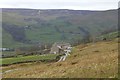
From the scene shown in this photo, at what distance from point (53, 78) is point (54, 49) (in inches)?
5103

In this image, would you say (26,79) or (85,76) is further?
(26,79)

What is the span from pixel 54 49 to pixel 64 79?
429ft

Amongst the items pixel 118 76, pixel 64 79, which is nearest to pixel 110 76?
pixel 118 76

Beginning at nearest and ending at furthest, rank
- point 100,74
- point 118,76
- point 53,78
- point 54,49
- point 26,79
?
1. point 118,76
2. point 100,74
3. point 53,78
4. point 26,79
5. point 54,49

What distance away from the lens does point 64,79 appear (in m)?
24.4

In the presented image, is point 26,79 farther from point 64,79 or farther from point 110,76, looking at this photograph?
Answer: point 110,76

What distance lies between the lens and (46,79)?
85.7 ft

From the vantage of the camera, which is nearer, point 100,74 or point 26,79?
point 100,74

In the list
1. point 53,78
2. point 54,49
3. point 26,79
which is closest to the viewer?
point 53,78

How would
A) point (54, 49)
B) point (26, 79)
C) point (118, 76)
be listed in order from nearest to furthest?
point (118, 76) → point (26, 79) → point (54, 49)

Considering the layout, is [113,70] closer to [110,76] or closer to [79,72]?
[110,76]

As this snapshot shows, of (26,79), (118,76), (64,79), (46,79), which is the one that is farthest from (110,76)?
(26,79)

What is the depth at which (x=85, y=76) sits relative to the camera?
2380 centimetres

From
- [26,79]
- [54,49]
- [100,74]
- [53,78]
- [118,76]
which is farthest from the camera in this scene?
[54,49]
